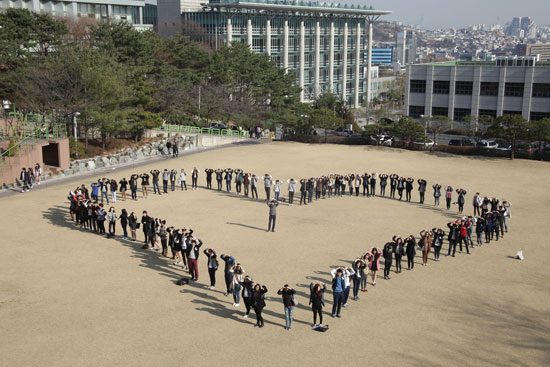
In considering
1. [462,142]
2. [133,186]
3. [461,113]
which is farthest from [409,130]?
[133,186]

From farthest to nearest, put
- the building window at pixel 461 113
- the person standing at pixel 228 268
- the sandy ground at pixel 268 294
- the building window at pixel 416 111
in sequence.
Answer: the building window at pixel 416 111
the building window at pixel 461 113
the person standing at pixel 228 268
the sandy ground at pixel 268 294

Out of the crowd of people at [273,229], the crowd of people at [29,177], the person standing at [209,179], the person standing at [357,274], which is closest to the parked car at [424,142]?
the crowd of people at [273,229]

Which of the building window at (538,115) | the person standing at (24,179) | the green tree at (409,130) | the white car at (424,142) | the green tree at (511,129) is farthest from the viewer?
the building window at (538,115)

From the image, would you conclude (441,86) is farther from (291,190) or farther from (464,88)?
(291,190)

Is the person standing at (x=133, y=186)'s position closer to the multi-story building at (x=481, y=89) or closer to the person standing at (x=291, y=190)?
the person standing at (x=291, y=190)

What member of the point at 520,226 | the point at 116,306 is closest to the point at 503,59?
the point at 520,226

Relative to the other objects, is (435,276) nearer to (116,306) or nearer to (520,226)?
(520,226)
